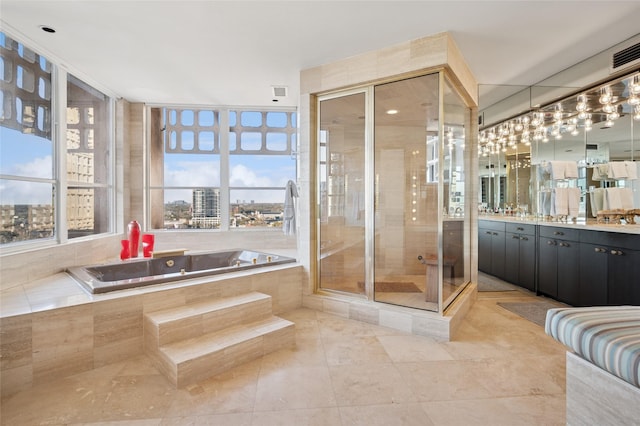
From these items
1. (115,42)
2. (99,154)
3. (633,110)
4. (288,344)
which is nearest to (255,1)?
(115,42)

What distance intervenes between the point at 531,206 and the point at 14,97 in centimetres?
556

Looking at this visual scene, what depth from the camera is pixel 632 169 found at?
3367mm

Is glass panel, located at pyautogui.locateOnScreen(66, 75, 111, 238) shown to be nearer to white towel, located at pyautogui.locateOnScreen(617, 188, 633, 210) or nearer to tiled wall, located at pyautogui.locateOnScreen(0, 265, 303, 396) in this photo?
tiled wall, located at pyautogui.locateOnScreen(0, 265, 303, 396)

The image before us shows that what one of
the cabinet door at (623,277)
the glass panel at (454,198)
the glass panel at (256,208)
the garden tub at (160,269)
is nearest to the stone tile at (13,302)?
the garden tub at (160,269)

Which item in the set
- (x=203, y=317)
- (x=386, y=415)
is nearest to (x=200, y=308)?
(x=203, y=317)

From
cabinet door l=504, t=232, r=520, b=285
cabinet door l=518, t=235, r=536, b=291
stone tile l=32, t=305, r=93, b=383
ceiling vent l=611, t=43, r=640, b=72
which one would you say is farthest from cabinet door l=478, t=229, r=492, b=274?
stone tile l=32, t=305, r=93, b=383

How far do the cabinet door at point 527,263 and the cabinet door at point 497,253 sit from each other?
14.2 inches

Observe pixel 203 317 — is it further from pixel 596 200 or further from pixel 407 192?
pixel 596 200

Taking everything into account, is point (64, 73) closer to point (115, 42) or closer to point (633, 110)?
point (115, 42)

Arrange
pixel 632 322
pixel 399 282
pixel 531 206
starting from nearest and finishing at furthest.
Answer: pixel 632 322, pixel 399 282, pixel 531 206

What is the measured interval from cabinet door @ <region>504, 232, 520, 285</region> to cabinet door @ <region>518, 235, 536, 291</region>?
0.06 metres

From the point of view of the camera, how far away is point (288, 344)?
99.6 inches

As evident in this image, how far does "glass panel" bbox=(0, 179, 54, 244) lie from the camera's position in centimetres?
261

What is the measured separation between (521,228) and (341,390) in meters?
3.37
